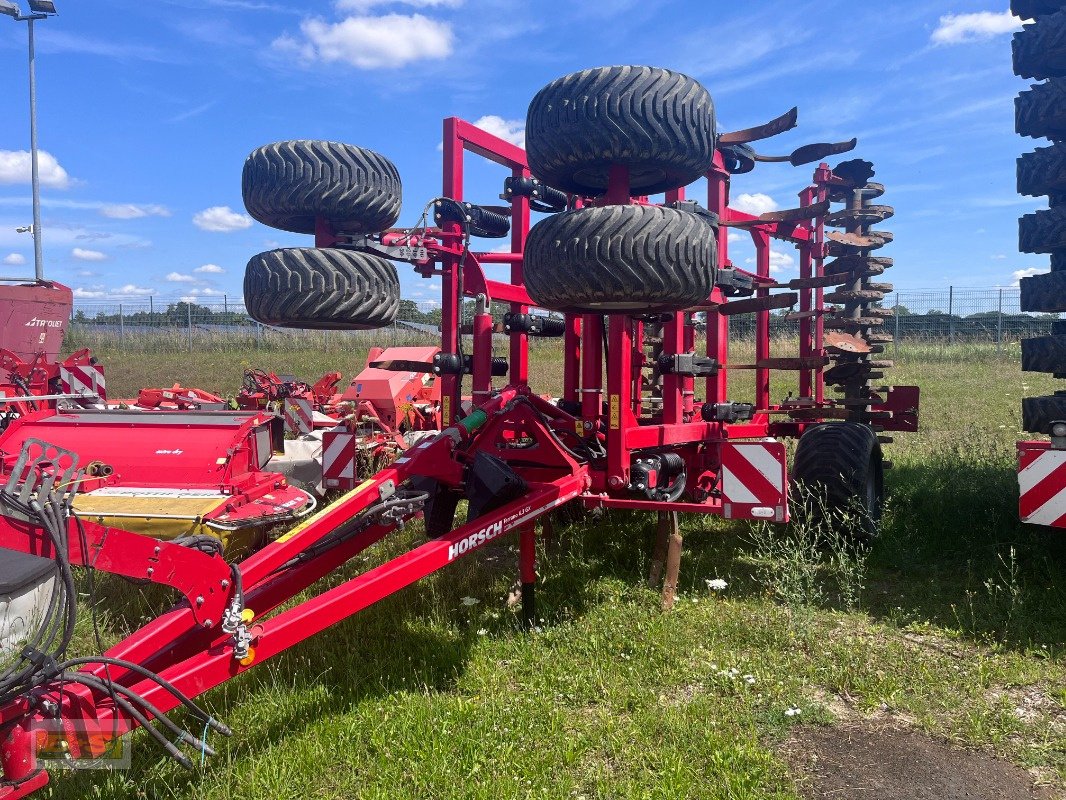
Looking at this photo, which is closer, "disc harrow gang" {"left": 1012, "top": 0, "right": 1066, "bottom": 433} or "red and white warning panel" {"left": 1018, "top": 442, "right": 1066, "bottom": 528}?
"red and white warning panel" {"left": 1018, "top": 442, "right": 1066, "bottom": 528}

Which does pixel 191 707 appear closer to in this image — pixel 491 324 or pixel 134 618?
pixel 134 618

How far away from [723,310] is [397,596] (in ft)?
8.75

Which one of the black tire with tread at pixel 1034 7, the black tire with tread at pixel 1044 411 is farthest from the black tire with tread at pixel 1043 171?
the black tire with tread at pixel 1044 411

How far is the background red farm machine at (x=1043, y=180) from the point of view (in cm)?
439

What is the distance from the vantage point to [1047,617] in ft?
12.6

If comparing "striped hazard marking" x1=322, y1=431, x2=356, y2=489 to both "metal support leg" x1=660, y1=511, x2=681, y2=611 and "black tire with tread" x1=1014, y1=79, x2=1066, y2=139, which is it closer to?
"metal support leg" x1=660, y1=511, x2=681, y2=611

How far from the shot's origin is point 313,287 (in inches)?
149

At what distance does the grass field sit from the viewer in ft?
8.82

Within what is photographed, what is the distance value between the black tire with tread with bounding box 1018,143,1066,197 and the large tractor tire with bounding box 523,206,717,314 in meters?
2.49

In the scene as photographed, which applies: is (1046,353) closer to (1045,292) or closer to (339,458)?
(1045,292)

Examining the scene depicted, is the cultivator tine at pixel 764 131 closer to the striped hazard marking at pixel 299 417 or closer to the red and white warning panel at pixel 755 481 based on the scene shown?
the red and white warning panel at pixel 755 481

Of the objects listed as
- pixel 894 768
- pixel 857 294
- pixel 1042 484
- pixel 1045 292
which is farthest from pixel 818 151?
pixel 894 768

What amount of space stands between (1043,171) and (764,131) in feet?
5.26

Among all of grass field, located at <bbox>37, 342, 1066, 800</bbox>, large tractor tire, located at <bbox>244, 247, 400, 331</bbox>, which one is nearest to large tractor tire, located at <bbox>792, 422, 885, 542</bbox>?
grass field, located at <bbox>37, 342, 1066, 800</bbox>
